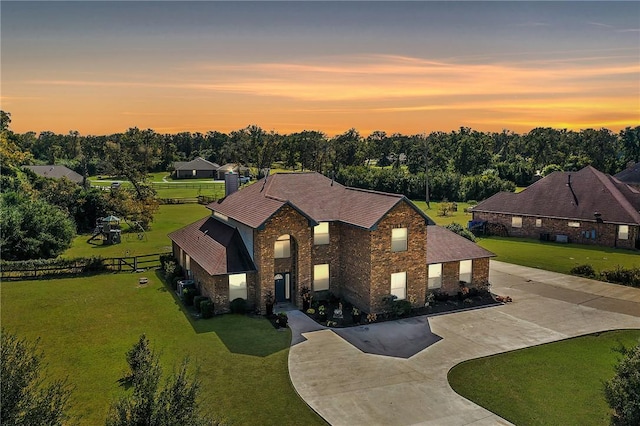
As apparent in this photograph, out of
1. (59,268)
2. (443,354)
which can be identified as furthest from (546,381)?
(59,268)

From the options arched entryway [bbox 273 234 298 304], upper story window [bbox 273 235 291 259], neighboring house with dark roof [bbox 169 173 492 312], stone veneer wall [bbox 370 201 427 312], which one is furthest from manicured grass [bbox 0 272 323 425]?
stone veneer wall [bbox 370 201 427 312]

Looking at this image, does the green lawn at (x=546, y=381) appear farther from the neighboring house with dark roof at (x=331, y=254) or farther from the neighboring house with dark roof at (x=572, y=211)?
the neighboring house with dark roof at (x=572, y=211)

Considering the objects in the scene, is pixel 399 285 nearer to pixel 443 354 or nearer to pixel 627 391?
pixel 443 354

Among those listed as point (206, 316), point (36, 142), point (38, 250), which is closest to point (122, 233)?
point (38, 250)

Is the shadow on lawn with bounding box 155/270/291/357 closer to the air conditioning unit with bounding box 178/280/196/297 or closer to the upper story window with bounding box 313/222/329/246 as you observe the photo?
the air conditioning unit with bounding box 178/280/196/297

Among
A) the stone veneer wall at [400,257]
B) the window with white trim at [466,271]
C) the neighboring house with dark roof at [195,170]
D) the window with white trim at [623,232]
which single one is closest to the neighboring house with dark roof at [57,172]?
the neighboring house with dark roof at [195,170]

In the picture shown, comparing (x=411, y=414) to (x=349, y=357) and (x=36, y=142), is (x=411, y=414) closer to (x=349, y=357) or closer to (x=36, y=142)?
(x=349, y=357)
